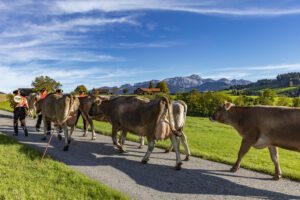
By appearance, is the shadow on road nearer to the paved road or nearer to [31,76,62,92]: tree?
the paved road

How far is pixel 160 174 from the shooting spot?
6.41 m

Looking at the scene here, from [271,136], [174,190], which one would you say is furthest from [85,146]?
[271,136]

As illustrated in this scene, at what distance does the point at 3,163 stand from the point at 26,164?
0.77m

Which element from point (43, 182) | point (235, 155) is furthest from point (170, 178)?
point (235, 155)

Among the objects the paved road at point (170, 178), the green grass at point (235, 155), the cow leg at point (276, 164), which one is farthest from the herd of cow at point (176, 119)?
the green grass at point (235, 155)

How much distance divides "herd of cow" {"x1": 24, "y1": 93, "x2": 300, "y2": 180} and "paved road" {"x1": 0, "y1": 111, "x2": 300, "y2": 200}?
47 cm

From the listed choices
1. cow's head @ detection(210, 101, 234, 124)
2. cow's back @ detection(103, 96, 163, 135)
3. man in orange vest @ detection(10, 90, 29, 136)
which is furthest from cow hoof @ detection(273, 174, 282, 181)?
man in orange vest @ detection(10, 90, 29, 136)

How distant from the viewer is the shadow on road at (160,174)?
528cm

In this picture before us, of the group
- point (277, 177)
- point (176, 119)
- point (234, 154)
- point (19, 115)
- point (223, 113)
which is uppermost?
point (223, 113)

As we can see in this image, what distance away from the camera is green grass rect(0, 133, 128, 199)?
4.76 metres

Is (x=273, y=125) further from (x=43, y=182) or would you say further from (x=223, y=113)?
(x=43, y=182)

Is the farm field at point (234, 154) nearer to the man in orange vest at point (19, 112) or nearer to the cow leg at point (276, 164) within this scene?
the cow leg at point (276, 164)

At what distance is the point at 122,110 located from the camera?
8.41 meters

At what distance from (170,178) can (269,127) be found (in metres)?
3.37
